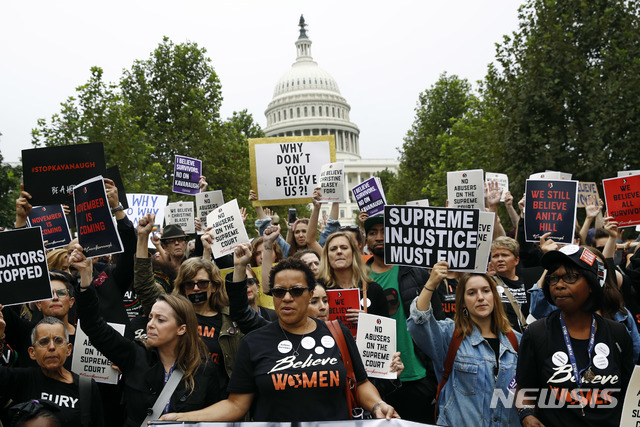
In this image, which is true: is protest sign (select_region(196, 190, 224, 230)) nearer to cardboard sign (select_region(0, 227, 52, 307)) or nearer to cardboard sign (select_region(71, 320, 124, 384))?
cardboard sign (select_region(0, 227, 52, 307))

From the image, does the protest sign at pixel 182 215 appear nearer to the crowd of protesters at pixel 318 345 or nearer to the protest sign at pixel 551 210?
the crowd of protesters at pixel 318 345

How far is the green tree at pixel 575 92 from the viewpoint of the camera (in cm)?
1753

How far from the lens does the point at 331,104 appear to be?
120938 mm

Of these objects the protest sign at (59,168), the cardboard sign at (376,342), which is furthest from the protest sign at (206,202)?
the cardboard sign at (376,342)

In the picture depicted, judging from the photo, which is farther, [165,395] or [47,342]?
[47,342]

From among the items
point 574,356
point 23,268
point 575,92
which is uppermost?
point 575,92

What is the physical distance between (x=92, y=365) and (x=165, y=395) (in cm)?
101

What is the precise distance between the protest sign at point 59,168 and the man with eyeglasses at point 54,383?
1724mm

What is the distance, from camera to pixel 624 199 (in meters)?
8.04

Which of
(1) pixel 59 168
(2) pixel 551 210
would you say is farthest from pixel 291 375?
(2) pixel 551 210

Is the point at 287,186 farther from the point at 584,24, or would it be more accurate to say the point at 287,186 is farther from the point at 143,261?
the point at 584,24

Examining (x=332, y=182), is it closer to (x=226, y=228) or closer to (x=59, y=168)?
(x=226, y=228)

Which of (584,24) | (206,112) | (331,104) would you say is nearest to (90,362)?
(584,24)

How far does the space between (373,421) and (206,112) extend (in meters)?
26.6
